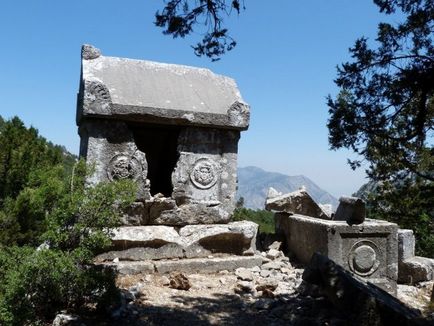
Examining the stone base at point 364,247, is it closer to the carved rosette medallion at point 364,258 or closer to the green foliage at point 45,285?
the carved rosette medallion at point 364,258

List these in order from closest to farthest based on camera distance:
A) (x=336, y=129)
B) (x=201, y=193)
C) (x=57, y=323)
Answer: (x=57, y=323) → (x=336, y=129) → (x=201, y=193)

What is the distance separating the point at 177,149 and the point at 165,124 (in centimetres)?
38

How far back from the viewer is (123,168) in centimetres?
582

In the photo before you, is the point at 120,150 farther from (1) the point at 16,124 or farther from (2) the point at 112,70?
(1) the point at 16,124

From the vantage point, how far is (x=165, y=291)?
488 centimetres

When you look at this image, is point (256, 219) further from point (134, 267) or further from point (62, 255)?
point (62, 255)

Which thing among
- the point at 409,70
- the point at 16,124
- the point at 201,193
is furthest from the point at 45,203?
the point at 16,124

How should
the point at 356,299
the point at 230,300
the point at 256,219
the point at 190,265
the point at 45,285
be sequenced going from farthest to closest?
1. the point at 256,219
2. the point at 190,265
3. the point at 230,300
4. the point at 45,285
5. the point at 356,299

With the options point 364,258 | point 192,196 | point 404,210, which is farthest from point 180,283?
point 404,210

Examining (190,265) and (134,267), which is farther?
(190,265)

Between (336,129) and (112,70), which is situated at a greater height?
(112,70)

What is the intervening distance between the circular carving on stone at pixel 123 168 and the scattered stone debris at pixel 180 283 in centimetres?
149

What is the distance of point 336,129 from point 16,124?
40.1ft

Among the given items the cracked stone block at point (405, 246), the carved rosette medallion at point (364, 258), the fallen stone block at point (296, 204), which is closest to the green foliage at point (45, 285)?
the carved rosette medallion at point (364, 258)
